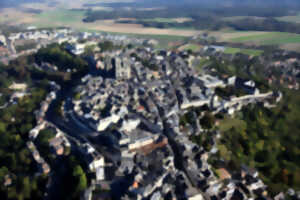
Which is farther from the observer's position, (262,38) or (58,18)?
(58,18)

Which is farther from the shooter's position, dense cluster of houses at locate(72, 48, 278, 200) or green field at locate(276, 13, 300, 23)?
A: green field at locate(276, 13, 300, 23)

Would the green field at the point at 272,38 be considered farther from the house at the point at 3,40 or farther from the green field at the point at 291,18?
the house at the point at 3,40

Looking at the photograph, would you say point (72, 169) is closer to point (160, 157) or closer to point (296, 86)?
point (160, 157)

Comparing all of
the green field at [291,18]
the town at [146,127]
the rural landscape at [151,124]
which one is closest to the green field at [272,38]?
the rural landscape at [151,124]

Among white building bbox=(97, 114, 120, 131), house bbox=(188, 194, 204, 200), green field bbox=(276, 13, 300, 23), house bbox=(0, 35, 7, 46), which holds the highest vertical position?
green field bbox=(276, 13, 300, 23)

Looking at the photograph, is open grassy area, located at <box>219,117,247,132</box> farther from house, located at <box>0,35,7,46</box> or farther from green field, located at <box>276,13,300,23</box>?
house, located at <box>0,35,7,46</box>

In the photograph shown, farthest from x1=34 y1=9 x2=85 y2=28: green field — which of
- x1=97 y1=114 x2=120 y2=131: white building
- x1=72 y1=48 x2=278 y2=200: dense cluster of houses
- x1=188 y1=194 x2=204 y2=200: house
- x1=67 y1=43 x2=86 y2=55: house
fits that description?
x1=188 y1=194 x2=204 y2=200: house

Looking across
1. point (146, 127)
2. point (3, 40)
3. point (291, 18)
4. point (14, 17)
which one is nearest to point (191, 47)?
point (291, 18)

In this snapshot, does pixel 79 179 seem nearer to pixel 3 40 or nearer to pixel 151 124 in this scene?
pixel 151 124
